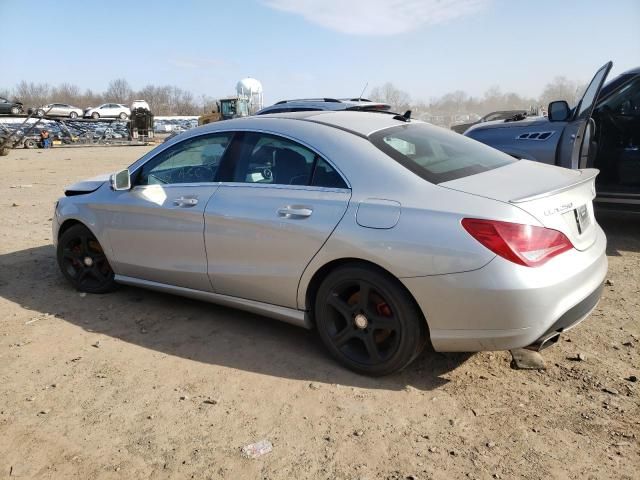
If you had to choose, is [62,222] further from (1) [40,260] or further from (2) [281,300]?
(2) [281,300]

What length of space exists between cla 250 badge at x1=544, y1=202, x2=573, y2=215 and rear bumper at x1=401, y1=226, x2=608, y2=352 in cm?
24

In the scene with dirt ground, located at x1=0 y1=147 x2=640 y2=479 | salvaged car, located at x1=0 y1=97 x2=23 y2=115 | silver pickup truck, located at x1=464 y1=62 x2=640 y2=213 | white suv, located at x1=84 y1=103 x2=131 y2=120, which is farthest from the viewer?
white suv, located at x1=84 y1=103 x2=131 y2=120

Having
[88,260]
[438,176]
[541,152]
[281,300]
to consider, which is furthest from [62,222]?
[541,152]

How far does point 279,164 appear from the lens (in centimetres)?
357

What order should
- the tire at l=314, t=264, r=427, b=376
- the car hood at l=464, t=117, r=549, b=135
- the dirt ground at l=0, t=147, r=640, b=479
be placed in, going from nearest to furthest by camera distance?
the dirt ground at l=0, t=147, r=640, b=479, the tire at l=314, t=264, r=427, b=376, the car hood at l=464, t=117, r=549, b=135

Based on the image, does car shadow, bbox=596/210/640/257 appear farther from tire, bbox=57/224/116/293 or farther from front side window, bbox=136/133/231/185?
tire, bbox=57/224/116/293

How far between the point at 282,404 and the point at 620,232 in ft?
17.9

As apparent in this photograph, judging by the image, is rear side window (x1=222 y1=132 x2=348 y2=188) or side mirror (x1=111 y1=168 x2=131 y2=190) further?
side mirror (x1=111 y1=168 x2=131 y2=190)

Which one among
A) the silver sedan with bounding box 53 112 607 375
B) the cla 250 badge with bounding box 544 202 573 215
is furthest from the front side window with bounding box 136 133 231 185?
the cla 250 badge with bounding box 544 202 573 215

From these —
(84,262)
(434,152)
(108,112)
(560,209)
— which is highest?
(434,152)

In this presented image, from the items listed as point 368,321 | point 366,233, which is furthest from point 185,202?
point 368,321

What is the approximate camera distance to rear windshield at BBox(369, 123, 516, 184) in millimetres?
3145

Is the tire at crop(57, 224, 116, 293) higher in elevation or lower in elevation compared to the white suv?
lower

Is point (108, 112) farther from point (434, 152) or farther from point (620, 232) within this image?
point (434, 152)
